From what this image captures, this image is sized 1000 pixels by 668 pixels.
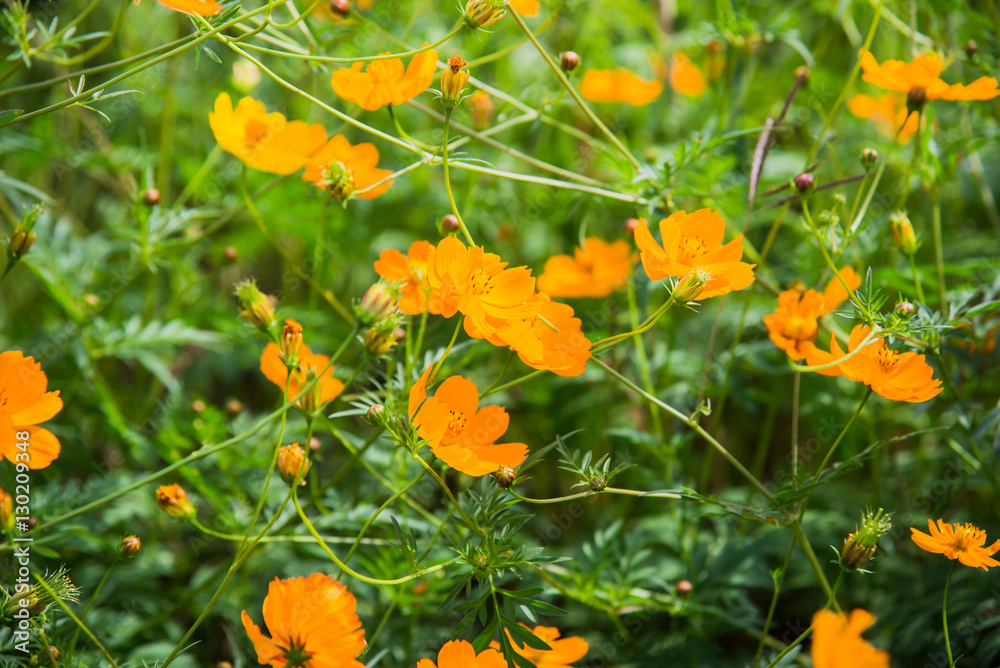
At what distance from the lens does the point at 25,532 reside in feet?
2.86

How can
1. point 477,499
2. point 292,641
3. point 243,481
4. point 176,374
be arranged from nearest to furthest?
point 292,641
point 477,499
point 243,481
point 176,374

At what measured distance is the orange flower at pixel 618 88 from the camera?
1480 mm

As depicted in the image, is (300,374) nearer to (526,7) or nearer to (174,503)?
(174,503)

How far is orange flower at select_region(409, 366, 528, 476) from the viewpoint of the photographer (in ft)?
2.54

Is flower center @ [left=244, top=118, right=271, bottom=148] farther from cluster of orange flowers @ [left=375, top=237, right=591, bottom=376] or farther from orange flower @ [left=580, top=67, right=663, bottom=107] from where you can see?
orange flower @ [left=580, top=67, right=663, bottom=107]

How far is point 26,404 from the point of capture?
83 cm

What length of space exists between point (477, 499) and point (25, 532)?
57 centimetres

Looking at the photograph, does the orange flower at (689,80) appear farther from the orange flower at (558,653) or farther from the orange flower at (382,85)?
the orange flower at (558,653)

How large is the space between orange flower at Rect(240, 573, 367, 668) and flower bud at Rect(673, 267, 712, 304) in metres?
0.50

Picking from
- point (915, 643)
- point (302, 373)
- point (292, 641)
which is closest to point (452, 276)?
point (302, 373)

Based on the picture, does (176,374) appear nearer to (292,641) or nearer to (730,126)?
(292,641)

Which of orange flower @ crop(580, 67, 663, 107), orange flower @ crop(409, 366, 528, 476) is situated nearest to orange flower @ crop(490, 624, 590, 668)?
orange flower @ crop(409, 366, 528, 476)

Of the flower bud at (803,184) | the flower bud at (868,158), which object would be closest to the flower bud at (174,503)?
the flower bud at (803,184)

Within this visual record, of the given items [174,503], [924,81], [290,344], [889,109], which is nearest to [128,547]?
[174,503]
